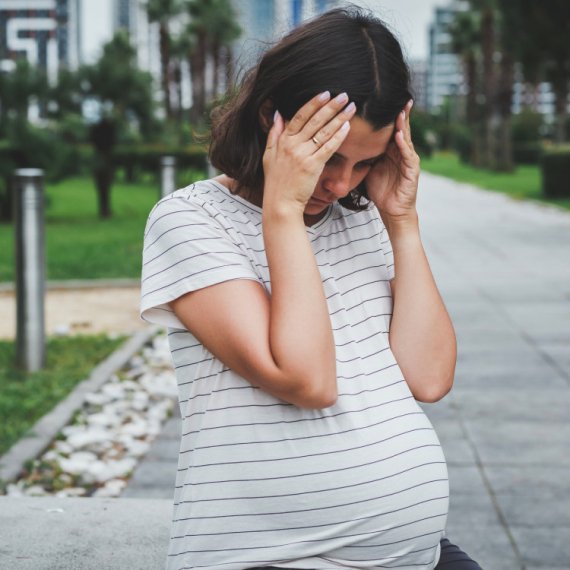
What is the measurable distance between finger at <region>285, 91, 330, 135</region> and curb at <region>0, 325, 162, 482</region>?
261 centimetres

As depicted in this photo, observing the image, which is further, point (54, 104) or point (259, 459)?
point (54, 104)

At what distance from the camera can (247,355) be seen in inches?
58.8

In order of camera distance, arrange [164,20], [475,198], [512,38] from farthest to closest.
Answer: [164,20] → [512,38] → [475,198]

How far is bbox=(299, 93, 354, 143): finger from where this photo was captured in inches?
60.1

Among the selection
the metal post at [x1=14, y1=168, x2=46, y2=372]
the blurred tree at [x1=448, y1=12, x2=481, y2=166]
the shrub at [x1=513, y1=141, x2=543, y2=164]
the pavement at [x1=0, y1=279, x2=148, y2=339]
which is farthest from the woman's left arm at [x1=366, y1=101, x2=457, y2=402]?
the blurred tree at [x1=448, y1=12, x2=481, y2=166]

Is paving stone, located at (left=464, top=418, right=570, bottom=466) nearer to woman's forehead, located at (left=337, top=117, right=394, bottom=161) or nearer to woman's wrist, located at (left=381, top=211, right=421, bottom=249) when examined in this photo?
woman's wrist, located at (left=381, top=211, right=421, bottom=249)

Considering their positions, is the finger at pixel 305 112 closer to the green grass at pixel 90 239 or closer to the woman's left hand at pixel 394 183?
the woman's left hand at pixel 394 183

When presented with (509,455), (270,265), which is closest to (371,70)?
(270,265)

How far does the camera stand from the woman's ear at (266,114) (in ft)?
5.47

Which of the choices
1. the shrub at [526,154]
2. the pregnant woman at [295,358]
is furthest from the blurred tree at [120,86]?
the pregnant woman at [295,358]

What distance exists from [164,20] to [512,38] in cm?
2328

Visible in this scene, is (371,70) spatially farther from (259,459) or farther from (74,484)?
(74,484)

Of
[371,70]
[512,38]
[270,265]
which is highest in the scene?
[512,38]

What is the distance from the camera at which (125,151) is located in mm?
29938
